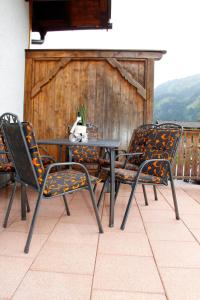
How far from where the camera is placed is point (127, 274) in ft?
4.80

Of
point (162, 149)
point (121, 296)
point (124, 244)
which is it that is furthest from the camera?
point (162, 149)

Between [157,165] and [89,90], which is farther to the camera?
[89,90]

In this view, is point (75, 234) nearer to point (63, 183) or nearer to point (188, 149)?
point (63, 183)

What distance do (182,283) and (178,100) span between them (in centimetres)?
→ 1654

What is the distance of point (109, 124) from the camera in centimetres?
466

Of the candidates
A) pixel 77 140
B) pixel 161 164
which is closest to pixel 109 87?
pixel 77 140

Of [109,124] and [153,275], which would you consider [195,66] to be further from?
[153,275]

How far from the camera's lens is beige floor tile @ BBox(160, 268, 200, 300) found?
1.28m

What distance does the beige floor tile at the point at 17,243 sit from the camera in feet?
5.57

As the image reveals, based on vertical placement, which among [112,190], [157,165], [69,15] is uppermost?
[69,15]

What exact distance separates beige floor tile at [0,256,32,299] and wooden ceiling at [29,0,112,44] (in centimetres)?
492

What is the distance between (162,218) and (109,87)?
2.77 metres

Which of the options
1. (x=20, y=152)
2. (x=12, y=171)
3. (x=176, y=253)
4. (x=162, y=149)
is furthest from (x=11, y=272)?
(x=162, y=149)

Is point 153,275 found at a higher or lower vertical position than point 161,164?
lower
